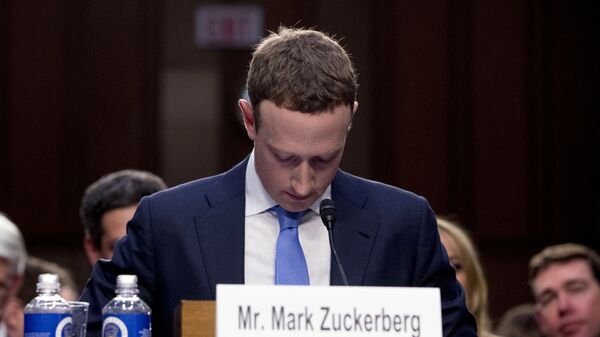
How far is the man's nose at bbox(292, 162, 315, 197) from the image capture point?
99.4 inches

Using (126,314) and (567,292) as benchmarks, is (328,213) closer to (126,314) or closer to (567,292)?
(126,314)

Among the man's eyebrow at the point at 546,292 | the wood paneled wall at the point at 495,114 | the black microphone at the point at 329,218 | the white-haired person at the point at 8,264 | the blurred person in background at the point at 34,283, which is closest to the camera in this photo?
the black microphone at the point at 329,218

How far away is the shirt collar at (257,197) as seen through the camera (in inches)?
106

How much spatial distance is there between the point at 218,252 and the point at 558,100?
536 centimetres

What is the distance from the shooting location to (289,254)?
8.53 feet

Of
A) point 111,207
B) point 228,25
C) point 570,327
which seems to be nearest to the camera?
point 111,207

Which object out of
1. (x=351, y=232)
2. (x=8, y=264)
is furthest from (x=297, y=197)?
(x=8, y=264)

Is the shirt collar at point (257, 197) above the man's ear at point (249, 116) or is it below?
below

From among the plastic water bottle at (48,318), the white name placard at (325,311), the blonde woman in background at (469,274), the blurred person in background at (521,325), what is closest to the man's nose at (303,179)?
the white name placard at (325,311)

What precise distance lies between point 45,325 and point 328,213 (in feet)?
2.00

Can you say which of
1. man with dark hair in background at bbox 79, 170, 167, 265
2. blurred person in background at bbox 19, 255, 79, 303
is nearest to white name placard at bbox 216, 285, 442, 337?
man with dark hair in background at bbox 79, 170, 167, 265

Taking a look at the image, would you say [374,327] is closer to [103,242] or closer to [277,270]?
[277,270]

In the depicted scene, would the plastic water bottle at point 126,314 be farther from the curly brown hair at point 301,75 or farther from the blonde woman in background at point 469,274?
the blonde woman in background at point 469,274

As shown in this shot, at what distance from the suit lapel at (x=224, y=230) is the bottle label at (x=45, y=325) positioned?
40 centimetres
